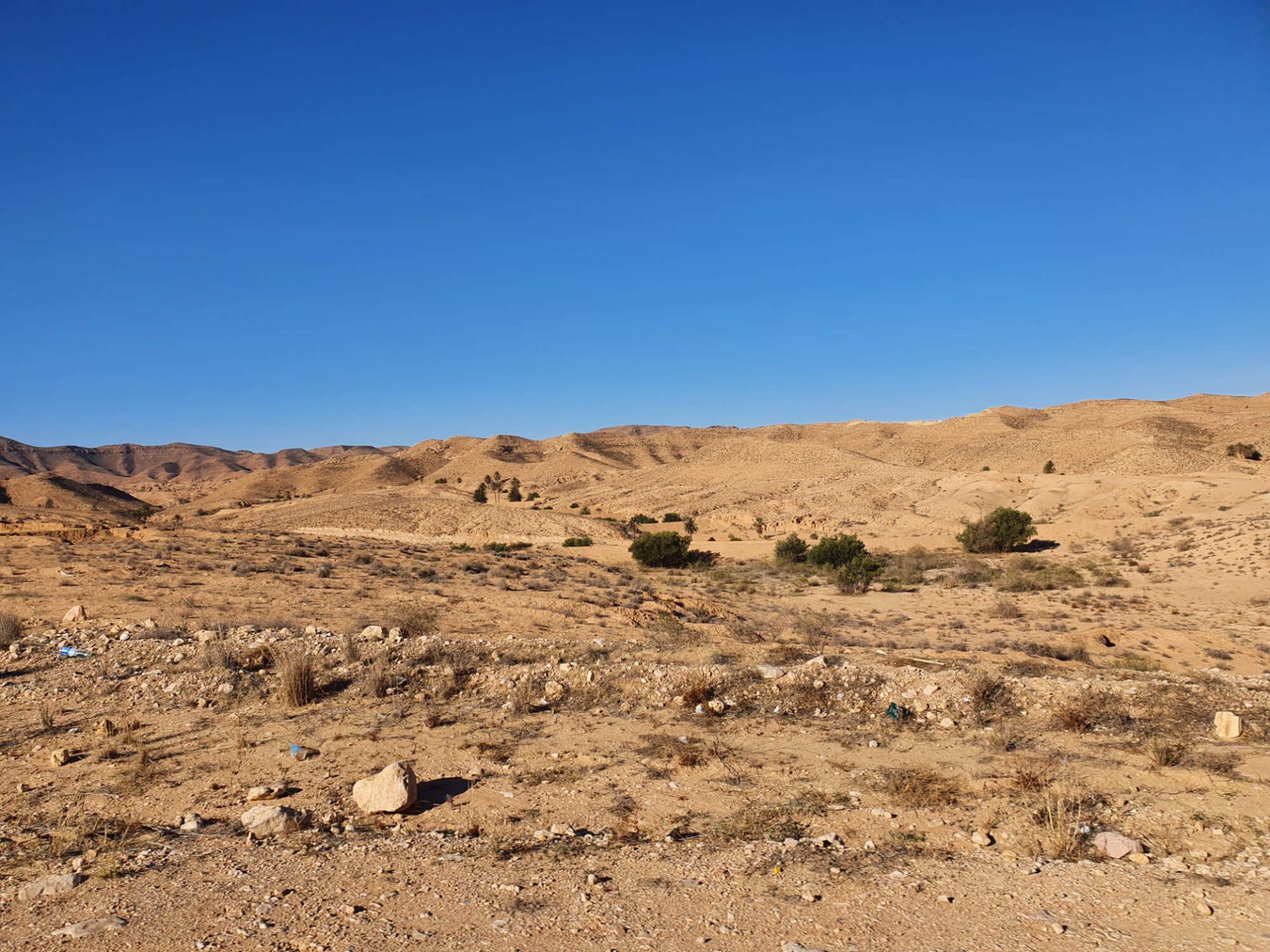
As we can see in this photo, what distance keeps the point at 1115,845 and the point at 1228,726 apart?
318 cm

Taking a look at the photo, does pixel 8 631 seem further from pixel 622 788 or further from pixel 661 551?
pixel 661 551

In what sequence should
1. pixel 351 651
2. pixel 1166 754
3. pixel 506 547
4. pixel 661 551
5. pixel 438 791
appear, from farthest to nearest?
pixel 506 547 < pixel 661 551 < pixel 351 651 < pixel 1166 754 < pixel 438 791

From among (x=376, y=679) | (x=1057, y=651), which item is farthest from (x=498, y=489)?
(x=376, y=679)

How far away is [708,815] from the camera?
5637 millimetres

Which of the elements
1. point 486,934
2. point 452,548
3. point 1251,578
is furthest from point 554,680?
point 452,548

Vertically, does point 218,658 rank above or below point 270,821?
above

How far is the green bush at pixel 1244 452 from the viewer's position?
183ft

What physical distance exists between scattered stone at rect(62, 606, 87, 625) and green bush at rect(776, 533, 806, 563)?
85.4 ft

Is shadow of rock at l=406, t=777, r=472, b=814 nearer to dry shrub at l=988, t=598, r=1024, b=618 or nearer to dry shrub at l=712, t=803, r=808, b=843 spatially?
dry shrub at l=712, t=803, r=808, b=843

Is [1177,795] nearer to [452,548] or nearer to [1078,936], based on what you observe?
[1078,936]

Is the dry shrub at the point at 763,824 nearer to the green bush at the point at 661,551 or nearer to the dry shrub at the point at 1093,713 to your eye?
the dry shrub at the point at 1093,713

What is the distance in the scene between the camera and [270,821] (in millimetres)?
5320

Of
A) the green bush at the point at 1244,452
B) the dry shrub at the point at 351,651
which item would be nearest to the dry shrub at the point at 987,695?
the dry shrub at the point at 351,651

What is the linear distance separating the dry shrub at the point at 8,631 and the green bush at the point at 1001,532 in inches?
1387
